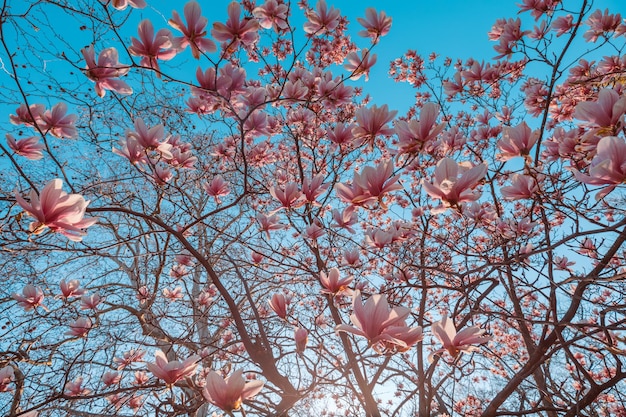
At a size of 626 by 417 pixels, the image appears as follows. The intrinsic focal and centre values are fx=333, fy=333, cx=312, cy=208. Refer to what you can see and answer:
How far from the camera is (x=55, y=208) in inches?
30.4

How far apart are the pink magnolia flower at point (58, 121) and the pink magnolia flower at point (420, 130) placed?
4.15 feet

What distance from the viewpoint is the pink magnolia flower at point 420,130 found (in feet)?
3.21

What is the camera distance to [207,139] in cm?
427

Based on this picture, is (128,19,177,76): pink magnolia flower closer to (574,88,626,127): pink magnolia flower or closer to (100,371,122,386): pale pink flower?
(574,88,626,127): pink magnolia flower

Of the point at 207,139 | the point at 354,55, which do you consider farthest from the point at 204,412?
the point at 354,55

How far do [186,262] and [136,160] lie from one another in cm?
94

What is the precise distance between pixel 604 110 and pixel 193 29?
4.14 ft

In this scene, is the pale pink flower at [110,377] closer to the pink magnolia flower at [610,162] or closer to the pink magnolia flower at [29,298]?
the pink magnolia flower at [29,298]

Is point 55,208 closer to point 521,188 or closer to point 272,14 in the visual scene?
point 272,14

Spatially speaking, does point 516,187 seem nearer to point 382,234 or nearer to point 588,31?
point 382,234

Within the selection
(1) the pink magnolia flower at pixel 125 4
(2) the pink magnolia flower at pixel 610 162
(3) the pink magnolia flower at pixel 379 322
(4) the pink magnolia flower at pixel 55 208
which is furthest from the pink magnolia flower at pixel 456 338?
(1) the pink magnolia flower at pixel 125 4

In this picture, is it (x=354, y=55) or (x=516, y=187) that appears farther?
(x=354, y=55)

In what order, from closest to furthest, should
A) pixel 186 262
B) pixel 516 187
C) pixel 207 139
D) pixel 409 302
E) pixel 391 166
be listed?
pixel 391 166 < pixel 516 187 < pixel 186 262 < pixel 409 302 < pixel 207 139

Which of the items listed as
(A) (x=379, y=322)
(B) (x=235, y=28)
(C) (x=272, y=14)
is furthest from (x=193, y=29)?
(A) (x=379, y=322)
